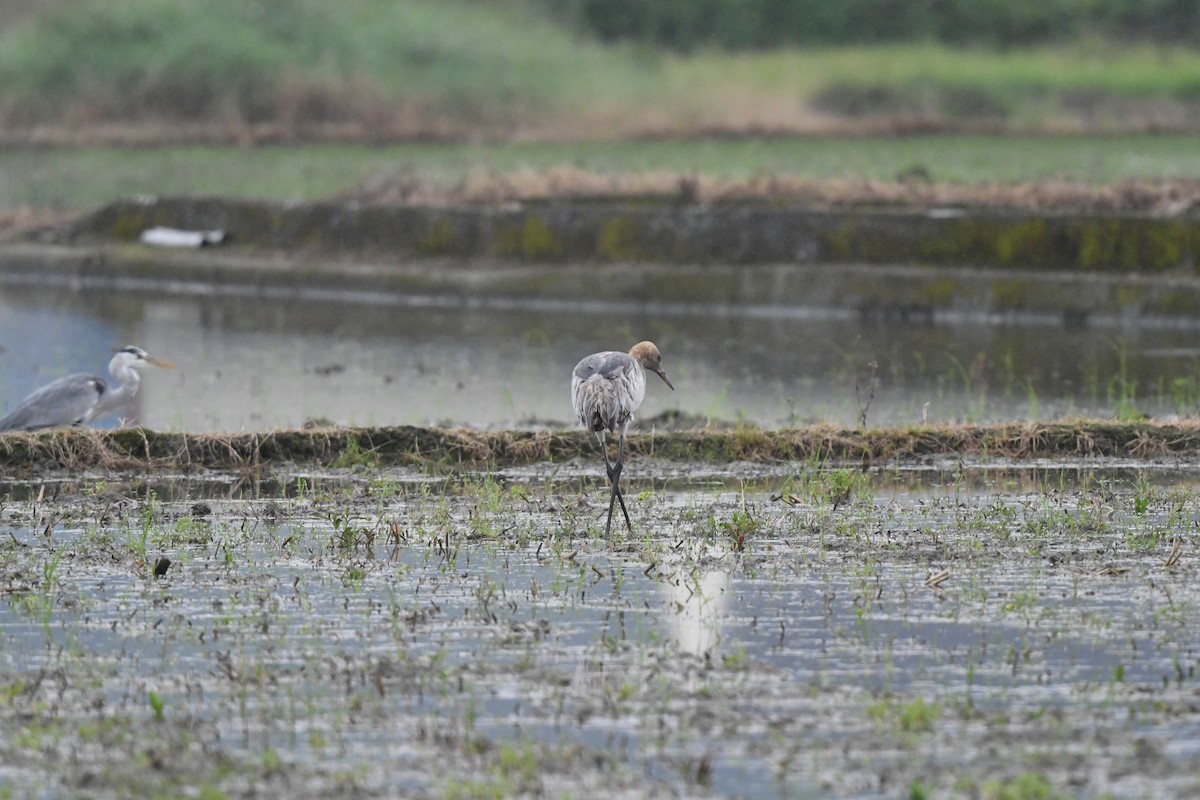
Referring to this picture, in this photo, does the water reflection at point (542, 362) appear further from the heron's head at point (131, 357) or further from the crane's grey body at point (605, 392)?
the crane's grey body at point (605, 392)

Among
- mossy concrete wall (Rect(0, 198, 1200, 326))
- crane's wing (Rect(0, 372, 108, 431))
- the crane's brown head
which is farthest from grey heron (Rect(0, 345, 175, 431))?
mossy concrete wall (Rect(0, 198, 1200, 326))

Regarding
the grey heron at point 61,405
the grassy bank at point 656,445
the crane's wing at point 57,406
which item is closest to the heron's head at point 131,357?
the grey heron at point 61,405

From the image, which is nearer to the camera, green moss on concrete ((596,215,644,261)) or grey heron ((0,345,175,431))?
grey heron ((0,345,175,431))

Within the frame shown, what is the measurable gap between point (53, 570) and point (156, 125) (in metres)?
28.8

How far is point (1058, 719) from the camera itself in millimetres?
5895

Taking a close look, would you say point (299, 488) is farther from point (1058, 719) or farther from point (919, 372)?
point (919, 372)

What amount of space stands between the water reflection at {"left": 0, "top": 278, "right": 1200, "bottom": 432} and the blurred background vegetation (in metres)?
12.7

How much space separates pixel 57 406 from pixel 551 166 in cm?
1625

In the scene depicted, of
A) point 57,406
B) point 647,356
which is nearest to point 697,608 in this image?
point 647,356

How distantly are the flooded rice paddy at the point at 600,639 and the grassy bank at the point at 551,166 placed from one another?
1230 centimetres

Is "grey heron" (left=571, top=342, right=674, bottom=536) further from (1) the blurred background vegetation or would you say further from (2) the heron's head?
(1) the blurred background vegetation

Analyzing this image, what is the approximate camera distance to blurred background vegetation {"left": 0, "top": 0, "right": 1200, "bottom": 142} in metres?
32.7

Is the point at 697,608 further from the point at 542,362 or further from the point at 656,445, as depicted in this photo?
the point at 542,362

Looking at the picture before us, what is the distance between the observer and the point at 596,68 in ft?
116
